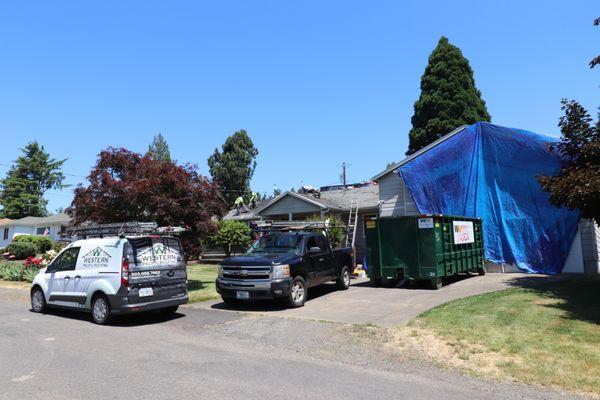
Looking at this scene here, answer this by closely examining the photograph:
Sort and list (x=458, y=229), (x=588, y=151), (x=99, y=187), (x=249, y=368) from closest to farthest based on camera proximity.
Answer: (x=249, y=368) → (x=588, y=151) → (x=99, y=187) → (x=458, y=229)

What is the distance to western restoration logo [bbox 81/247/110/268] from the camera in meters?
10.1

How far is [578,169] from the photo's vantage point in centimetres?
1057

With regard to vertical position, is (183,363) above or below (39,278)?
below

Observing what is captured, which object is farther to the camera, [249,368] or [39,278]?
[39,278]

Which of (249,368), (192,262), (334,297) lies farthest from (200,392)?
(192,262)

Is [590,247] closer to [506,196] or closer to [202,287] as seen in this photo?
[506,196]

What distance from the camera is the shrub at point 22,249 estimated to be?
1367 inches

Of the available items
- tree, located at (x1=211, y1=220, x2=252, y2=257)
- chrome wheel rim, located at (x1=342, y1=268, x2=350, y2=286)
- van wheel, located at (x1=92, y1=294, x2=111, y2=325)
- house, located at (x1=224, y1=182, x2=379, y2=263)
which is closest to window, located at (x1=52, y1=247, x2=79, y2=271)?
van wheel, located at (x1=92, y1=294, x2=111, y2=325)

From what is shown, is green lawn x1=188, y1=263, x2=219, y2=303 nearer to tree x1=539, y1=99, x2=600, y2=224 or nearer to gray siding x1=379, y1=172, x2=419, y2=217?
gray siding x1=379, y1=172, x2=419, y2=217

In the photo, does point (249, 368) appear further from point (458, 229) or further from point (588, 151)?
point (458, 229)

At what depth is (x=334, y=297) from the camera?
43.1 feet

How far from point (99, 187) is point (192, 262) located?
15.6m

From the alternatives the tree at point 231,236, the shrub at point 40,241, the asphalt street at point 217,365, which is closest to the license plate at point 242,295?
the asphalt street at point 217,365

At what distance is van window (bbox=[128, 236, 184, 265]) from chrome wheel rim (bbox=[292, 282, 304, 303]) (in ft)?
9.52
